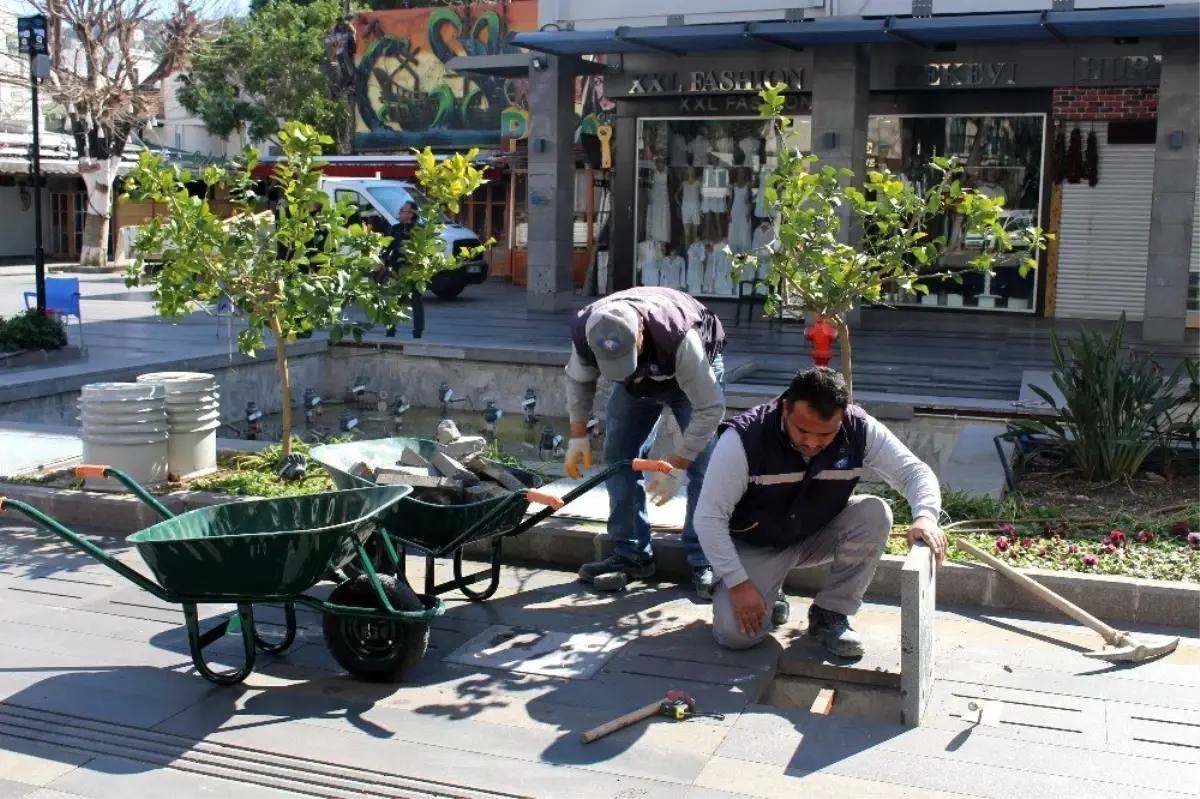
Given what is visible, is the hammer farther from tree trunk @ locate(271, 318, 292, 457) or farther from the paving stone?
tree trunk @ locate(271, 318, 292, 457)

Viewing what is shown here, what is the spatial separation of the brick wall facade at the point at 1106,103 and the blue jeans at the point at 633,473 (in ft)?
45.5

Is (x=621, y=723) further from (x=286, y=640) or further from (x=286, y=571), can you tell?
(x=286, y=640)

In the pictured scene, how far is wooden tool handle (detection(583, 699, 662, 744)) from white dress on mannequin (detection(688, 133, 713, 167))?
16877mm

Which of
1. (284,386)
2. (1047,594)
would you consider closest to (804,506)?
(1047,594)

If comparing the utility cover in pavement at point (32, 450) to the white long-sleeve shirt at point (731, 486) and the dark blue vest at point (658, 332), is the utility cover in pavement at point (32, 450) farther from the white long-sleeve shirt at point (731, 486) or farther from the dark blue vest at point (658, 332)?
the white long-sleeve shirt at point (731, 486)

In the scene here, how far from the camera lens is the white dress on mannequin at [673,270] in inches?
842

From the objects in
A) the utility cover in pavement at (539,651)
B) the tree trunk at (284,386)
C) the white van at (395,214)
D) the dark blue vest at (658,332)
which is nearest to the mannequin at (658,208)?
the white van at (395,214)

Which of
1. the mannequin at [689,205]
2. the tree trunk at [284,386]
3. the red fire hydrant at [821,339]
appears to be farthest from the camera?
the mannequin at [689,205]

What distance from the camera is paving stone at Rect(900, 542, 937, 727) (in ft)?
15.2

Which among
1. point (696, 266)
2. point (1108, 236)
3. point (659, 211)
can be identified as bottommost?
point (696, 266)

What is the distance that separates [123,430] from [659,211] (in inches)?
570

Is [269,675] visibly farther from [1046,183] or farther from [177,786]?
[1046,183]

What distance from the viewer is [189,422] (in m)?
8.27

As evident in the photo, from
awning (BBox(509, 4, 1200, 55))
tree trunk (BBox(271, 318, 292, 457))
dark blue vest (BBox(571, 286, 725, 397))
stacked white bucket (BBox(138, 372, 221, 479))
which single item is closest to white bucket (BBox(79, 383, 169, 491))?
stacked white bucket (BBox(138, 372, 221, 479))
